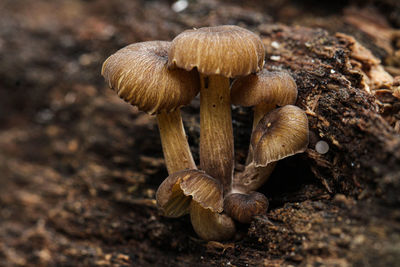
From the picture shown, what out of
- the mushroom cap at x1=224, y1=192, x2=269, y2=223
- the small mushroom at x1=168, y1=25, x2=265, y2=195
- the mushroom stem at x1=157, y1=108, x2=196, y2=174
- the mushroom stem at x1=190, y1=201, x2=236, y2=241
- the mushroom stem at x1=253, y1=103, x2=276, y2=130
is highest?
Answer: the small mushroom at x1=168, y1=25, x2=265, y2=195

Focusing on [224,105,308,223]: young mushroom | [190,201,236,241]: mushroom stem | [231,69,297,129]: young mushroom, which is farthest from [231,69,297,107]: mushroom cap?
[190,201,236,241]: mushroom stem

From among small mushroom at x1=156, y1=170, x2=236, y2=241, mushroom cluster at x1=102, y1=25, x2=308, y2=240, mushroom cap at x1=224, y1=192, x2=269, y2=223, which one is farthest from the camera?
mushroom cap at x1=224, y1=192, x2=269, y2=223

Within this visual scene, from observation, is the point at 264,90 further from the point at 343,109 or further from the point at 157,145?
the point at 157,145

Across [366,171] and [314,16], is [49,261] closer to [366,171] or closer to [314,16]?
[366,171]

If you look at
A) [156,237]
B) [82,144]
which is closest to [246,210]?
[156,237]

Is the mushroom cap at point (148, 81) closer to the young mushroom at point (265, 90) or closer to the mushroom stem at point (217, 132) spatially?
the mushroom stem at point (217, 132)

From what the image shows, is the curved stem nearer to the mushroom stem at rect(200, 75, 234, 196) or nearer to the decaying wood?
the mushroom stem at rect(200, 75, 234, 196)

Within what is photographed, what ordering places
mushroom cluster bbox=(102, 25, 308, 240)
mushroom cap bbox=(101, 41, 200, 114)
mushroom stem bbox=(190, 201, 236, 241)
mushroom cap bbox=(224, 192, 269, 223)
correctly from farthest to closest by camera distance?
1. mushroom stem bbox=(190, 201, 236, 241)
2. mushroom cap bbox=(224, 192, 269, 223)
3. mushroom cap bbox=(101, 41, 200, 114)
4. mushroom cluster bbox=(102, 25, 308, 240)
